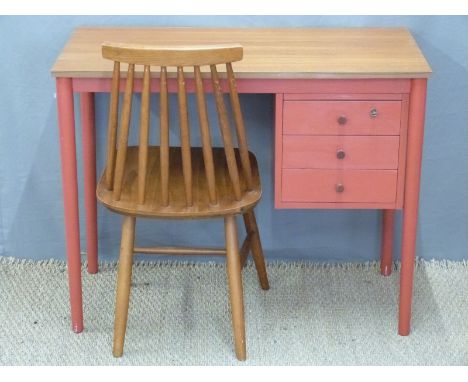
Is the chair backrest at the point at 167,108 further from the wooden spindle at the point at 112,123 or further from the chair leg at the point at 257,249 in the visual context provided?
the chair leg at the point at 257,249

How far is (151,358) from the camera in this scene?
259cm

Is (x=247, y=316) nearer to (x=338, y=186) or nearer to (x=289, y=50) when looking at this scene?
(x=338, y=186)

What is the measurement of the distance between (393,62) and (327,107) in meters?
0.20

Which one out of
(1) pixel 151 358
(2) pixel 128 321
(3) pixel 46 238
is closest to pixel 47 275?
(3) pixel 46 238

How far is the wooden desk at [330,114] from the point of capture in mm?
2400

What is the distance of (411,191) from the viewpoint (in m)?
2.50

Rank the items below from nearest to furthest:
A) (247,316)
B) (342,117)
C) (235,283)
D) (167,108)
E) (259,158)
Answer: (167,108), (342,117), (235,283), (247,316), (259,158)

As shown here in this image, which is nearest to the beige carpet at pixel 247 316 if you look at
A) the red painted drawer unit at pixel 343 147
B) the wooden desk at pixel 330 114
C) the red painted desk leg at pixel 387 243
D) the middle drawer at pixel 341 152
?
the red painted desk leg at pixel 387 243

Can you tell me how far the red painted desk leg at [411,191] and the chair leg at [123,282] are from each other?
0.69 meters

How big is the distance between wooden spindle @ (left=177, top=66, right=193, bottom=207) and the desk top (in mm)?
155

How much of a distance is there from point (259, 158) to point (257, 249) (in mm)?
263

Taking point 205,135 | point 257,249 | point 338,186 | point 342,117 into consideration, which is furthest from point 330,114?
point 257,249

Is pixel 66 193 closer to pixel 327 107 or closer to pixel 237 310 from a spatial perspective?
pixel 237 310

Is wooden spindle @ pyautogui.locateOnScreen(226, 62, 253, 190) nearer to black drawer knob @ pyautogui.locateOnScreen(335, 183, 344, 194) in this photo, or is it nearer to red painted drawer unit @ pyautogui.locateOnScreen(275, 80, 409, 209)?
red painted drawer unit @ pyautogui.locateOnScreen(275, 80, 409, 209)
